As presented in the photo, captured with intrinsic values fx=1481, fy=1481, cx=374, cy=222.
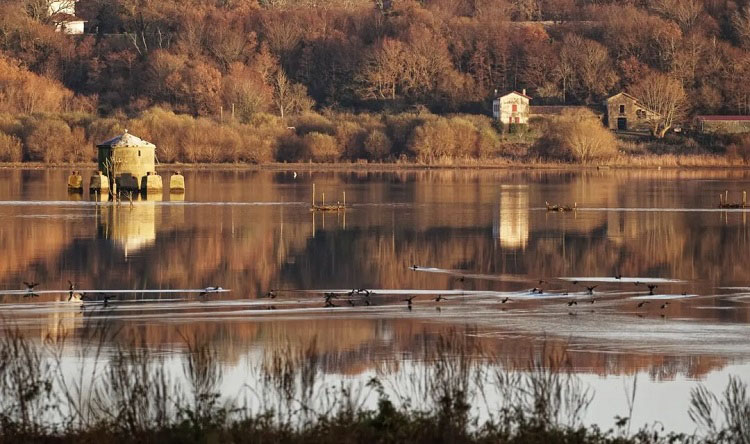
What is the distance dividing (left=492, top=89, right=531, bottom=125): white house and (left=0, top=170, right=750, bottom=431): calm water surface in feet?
133

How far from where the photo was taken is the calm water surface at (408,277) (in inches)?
736

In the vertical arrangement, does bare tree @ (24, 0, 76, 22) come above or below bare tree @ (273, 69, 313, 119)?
above

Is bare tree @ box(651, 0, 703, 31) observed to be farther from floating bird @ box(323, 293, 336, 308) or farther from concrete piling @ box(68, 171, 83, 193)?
floating bird @ box(323, 293, 336, 308)

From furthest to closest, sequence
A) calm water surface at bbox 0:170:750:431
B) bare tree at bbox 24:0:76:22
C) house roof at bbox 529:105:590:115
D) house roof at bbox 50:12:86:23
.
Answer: bare tree at bbox 24:0:76:22
house roof at bbox 50:12:86:23
house roof at bbox 529:105:590:115
calm water surface at bbox 0:170:750:431

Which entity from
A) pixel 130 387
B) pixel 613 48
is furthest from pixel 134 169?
pixel 613 48

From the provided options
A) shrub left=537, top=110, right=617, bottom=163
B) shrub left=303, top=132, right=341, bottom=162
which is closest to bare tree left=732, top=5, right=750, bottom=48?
shrub left=537, top=110, right=617, bottom=163

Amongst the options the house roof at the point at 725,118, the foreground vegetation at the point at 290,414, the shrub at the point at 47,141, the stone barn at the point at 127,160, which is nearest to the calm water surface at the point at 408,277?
the foreground vegetation at the point at 290,414

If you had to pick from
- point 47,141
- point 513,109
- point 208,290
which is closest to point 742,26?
point 513,109

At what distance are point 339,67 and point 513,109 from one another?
20.8 metres

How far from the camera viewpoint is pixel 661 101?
9750 cm

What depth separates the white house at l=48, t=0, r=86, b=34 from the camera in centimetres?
12019

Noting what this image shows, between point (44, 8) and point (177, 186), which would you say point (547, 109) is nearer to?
point (177, 186)

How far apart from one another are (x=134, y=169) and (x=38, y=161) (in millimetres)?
31191

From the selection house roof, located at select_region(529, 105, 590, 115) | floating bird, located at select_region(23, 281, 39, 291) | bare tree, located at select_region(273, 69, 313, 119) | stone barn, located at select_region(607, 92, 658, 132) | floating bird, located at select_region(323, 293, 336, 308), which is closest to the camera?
floating bird, located at select_region(323, 293, 336, 308)
